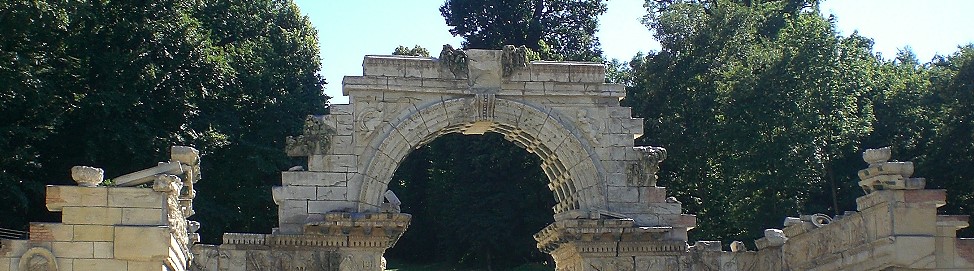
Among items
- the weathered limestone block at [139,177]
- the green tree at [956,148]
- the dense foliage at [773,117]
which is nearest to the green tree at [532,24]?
the dense foliage at [773,117]

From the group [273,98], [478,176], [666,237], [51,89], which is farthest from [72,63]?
[478,176]

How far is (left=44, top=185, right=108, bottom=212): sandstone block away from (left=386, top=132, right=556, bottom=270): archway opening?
2331 cm

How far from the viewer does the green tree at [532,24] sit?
4394cm

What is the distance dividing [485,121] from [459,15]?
70.7 ft

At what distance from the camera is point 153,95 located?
31.7 meters

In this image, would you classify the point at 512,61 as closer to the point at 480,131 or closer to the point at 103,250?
the point at 480,131

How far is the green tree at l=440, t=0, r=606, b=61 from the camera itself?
43938 millimetres

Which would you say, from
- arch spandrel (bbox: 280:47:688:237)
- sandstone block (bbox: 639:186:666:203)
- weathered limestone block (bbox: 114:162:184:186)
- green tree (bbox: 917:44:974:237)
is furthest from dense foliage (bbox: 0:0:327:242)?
green tree (bbox: 917:44:974:237)

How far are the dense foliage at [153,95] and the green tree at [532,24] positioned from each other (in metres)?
7.72

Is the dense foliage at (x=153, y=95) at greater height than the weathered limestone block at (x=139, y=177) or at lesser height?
greater

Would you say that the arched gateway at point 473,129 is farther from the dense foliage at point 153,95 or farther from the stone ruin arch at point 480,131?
the dense foliage at point 153,95

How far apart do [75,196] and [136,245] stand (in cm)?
102

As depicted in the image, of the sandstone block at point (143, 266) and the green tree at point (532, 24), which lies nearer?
the sandstone block at point (143, 266)

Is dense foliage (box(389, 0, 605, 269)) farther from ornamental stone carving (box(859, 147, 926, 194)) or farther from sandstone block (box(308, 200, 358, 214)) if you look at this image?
ornamental stone carving (box(859, 147, 926, 194))
